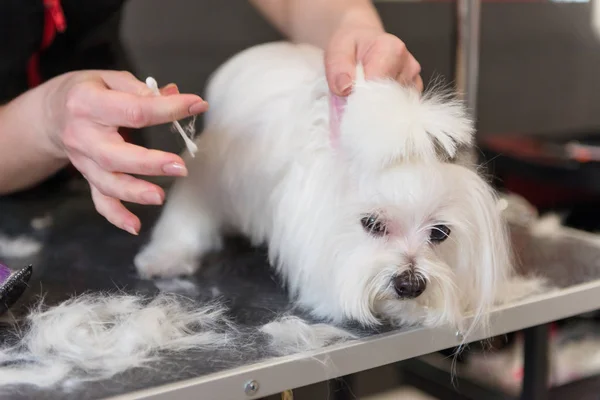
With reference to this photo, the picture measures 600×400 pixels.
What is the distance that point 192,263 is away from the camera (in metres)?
0.76

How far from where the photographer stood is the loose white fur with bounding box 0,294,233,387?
0.51 m

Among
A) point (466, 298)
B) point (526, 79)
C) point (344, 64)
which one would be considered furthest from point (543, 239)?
point (526, 79)

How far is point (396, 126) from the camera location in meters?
0.56

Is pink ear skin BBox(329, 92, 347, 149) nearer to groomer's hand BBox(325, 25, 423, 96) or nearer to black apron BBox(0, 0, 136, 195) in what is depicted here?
groomer's hand BBox(325, 25, 423, 96)

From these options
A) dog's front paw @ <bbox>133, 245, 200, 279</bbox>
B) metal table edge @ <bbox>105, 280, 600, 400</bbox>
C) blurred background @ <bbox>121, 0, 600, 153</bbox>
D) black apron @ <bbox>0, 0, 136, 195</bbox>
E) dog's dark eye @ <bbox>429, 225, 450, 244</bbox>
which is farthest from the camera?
blurred background @ <bbox>121, 0, 600, 153</bbox>

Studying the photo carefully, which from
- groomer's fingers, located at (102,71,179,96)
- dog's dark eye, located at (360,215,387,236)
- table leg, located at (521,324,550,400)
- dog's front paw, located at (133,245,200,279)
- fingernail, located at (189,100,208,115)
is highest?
groomer's fingers, located at (102,71,179,96)

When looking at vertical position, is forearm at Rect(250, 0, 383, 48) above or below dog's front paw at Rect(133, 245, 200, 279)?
above

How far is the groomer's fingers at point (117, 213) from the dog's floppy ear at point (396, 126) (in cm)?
20

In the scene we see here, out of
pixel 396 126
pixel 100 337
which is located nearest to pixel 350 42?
pixel 396 126

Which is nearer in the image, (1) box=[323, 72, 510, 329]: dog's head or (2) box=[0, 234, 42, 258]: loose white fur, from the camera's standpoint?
(1) box=[323, 72, 510, 329]: dog's head

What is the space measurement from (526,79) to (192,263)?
3.90 ft

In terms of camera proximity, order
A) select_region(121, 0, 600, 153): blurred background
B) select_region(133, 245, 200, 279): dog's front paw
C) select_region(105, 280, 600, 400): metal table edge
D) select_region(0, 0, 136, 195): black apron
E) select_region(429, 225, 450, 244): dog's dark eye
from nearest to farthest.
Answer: select_region(105, 280, 600, 400): metal table edge < select_region(429, 225, 450, 244): dog's dark eye < select_region(133, 245, 200, 279): dog's front paw < select_region(0, 0, 136, 195): black apron < select_region(121, 0, 600, 153): blurred background

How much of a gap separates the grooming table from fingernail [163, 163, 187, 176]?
149 mm

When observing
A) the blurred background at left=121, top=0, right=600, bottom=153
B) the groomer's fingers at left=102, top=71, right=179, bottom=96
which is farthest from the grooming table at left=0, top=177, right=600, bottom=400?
the blurred background at left=121, top=0, right=600, bottom=153
